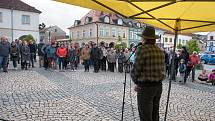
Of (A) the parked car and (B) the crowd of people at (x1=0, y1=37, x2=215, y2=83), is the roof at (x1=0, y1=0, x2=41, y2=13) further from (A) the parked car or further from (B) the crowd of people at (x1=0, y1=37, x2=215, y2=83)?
(B) the crowd of people at (x1=0, y1=37, x2=215, y2=83)

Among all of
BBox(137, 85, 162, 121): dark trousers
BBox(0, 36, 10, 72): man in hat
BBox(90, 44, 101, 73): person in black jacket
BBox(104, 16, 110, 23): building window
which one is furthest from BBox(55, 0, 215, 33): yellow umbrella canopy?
BBox(104, 16, 110, 23): building window

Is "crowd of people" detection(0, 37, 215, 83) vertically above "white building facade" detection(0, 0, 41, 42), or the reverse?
"white building facade" detection(0, 0, 41, 42)

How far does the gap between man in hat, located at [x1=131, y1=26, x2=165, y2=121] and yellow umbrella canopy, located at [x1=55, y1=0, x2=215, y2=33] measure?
1.66 ft

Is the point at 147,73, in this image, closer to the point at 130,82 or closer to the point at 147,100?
the point at 147,100

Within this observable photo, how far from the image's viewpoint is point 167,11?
5086 millimetres

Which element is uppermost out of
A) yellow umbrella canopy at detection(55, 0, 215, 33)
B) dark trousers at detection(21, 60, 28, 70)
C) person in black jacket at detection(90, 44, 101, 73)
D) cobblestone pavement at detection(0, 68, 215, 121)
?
yellow umbrella canopy at detection(55, 0, 215, 33)

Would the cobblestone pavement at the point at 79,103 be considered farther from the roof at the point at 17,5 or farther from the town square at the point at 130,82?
the roof at the point at 17,5

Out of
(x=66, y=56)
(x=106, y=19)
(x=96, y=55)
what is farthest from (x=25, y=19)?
(x=96, y=55)

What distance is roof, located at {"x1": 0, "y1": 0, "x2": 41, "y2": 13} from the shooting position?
4210cm

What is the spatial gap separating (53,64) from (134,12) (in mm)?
13280

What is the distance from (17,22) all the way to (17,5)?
2.84 m

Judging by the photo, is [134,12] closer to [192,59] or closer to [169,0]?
[169,0]

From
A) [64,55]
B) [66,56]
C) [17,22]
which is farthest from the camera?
[17,22]

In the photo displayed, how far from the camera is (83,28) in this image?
64.7 m
